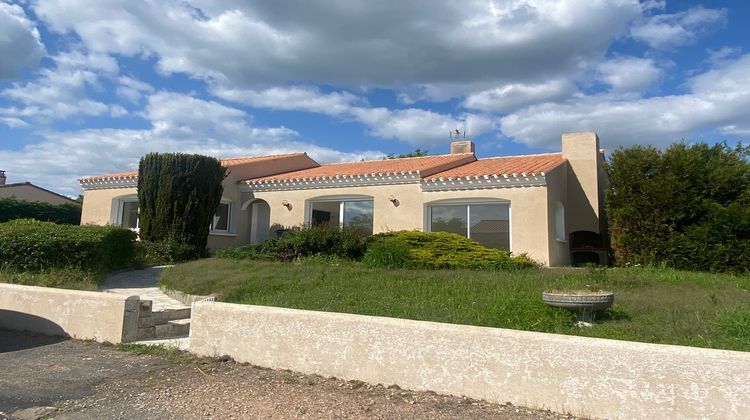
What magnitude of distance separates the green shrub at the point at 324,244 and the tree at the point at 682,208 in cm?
708

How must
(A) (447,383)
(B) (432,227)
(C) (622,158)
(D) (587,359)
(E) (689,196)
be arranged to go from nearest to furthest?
(D) (587,359)
(A) (447,383)
(E) (689,196)
(C) (622,158)
(B) (432,227)

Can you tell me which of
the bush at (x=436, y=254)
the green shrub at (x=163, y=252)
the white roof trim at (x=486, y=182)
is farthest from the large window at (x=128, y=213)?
the white roof trim at (x=486, y=182)

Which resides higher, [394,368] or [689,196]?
[689,196]

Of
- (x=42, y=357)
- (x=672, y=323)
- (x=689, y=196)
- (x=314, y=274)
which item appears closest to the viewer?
(x=672, y=323)

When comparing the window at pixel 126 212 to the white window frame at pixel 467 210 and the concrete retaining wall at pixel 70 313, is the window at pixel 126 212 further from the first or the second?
the concrete retaining wall at pixel 70 313

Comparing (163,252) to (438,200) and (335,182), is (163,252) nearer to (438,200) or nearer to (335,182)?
(335,182)

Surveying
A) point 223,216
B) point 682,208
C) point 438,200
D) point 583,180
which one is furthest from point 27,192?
point 682,208

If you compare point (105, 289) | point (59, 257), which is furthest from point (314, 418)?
point (59, 257)

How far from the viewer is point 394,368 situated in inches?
202

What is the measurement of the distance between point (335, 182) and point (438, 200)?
4165 mm

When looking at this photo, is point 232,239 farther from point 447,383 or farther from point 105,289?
point 447,383

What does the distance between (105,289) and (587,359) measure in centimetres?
1008

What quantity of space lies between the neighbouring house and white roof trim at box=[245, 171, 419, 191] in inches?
1.5

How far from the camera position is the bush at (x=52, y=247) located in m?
11.0
